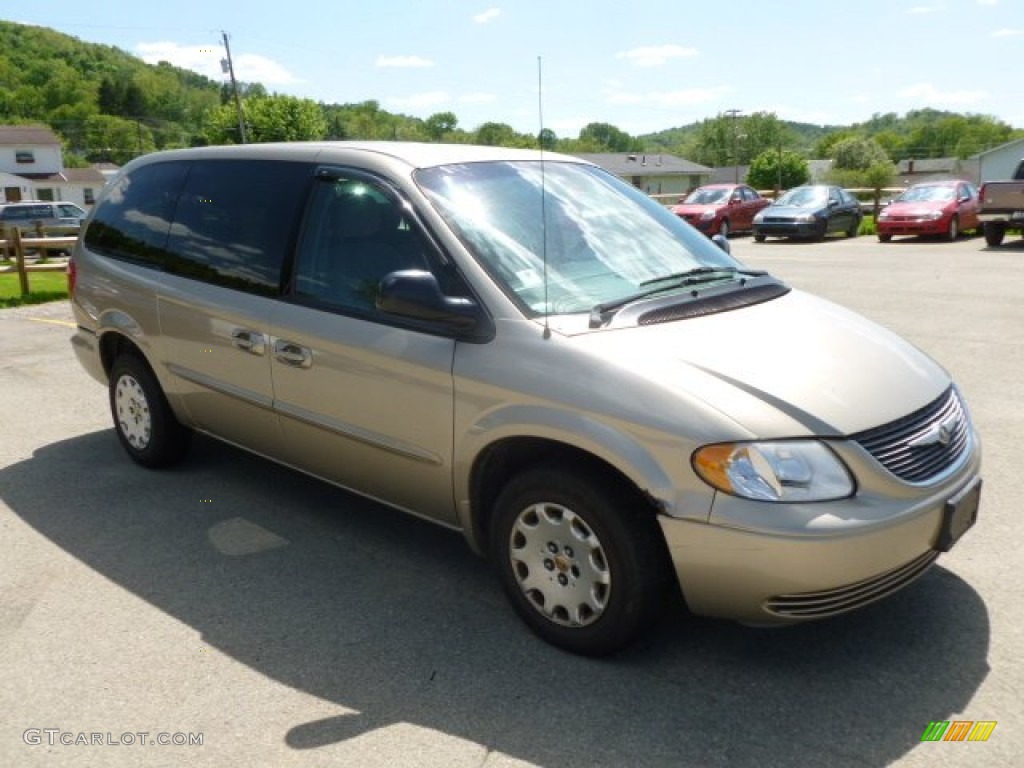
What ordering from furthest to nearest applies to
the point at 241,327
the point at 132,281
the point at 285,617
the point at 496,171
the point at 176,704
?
the point at 132,281, the point at 241,327, the point at 496,171, the point at 285,617, the point at 176,704

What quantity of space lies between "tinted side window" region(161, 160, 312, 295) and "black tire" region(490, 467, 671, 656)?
5.50 ft

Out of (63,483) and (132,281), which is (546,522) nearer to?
(132,281)

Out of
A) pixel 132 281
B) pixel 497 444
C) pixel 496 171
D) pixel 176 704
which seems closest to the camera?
pixel 176 704

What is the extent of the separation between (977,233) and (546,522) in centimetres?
2441

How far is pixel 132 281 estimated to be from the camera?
5039 millimetres

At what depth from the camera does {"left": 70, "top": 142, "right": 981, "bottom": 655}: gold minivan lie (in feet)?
9.21

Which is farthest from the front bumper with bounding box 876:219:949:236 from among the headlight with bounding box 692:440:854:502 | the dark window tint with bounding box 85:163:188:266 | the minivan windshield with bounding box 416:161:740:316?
the headlight with bounding box 692:440:854:502

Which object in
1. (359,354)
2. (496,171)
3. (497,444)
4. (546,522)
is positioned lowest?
(546,522)

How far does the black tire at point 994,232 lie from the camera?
19.2 meters

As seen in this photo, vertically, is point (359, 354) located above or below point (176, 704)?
above

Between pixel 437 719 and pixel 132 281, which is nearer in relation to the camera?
pixel 437 719

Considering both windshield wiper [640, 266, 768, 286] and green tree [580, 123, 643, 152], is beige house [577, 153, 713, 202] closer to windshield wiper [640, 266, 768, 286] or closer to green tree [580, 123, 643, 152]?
green tree [580, 123, 643, 152]

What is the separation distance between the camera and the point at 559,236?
372 cm

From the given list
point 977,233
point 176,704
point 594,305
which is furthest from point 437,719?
point 977,233
